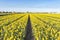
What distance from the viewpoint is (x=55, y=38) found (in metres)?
16.7

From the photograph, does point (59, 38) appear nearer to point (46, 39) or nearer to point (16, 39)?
point (46, 39)

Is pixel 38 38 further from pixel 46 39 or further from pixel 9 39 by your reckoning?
pixel 9 39

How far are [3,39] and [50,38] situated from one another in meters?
4.37

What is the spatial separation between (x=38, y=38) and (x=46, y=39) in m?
0.93

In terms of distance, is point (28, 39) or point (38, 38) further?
point (28, 39)

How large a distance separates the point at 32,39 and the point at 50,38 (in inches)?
81.6

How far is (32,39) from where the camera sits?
1794 centimetres

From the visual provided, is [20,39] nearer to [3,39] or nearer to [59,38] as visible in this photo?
[3,39]

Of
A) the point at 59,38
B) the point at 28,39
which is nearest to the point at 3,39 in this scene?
the point at 28,39

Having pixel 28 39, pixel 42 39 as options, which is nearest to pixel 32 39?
pixel 28 39

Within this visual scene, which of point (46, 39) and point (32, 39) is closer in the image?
point (46, 39)

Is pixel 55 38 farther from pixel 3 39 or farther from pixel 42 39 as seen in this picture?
pixel 3 39

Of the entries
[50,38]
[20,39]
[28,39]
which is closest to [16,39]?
[20,39]

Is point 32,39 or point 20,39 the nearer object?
point 20,39
